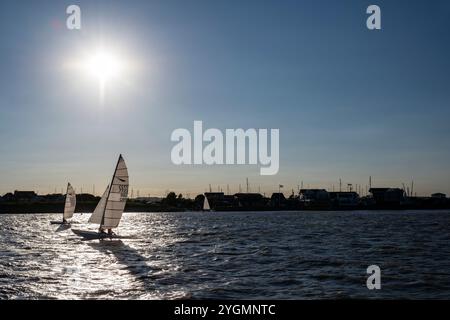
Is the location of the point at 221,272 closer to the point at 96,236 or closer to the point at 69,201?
the point at 96,236

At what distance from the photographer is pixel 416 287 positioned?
25203 millimetres

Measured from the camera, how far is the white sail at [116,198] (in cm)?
5306

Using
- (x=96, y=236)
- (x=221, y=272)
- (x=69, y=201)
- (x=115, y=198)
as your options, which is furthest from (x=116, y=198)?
(x=69, y=201)

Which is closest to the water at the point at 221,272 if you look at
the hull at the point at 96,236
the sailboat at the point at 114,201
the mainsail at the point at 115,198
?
the hull at the point at 96,236

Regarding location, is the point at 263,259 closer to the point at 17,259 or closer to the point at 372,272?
the point at 372,272

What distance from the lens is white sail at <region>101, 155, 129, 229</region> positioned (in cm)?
5306

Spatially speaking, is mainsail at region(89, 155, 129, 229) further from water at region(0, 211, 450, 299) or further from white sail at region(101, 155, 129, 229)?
water at region(0, 211, 450, 299)

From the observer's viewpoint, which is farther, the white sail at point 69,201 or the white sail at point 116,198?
the white sail at point 69,201

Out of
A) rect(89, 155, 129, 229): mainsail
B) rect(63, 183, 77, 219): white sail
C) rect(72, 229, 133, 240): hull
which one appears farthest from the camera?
rect(63, 183, 77, 219): white sail

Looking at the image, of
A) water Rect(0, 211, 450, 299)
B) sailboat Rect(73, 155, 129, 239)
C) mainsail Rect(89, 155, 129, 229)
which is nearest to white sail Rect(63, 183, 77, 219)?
sailboat Rect(73, 155, 129, 239)

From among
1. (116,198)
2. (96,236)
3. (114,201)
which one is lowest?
(96,236)

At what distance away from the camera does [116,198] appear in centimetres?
5472

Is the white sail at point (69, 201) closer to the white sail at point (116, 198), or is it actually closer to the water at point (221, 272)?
the white sail at point (116, 198)
